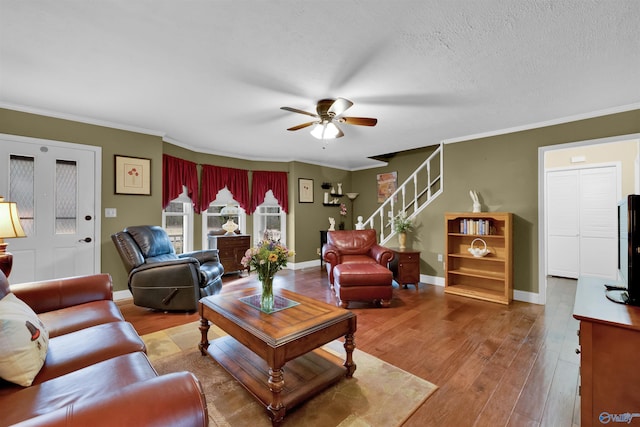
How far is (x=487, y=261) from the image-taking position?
161 inches

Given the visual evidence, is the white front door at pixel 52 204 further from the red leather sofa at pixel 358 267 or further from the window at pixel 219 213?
the red leather sofa at pixel 358 267

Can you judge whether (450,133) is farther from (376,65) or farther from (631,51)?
(376,65)

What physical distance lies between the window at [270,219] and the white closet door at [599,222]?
544 cm

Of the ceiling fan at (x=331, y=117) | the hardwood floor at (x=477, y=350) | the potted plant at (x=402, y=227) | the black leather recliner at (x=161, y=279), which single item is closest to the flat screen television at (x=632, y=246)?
the hardwood floor at (x=477, y=350)

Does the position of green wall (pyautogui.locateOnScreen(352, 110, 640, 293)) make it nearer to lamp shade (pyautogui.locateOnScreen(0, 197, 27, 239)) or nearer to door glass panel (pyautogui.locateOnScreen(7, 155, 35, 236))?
lamp shade (pyautogui.locateOnScreen(0, 197, 27, 239))

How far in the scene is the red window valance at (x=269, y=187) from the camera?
574 centimetres

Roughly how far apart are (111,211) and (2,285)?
2.39 meters

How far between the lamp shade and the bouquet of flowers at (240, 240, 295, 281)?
203cm

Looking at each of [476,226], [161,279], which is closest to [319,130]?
[161,279]

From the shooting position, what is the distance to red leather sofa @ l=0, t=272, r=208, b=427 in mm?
774

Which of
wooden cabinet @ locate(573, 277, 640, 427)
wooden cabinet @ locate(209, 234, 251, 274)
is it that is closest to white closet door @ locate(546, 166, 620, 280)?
wooden cabinet @ locate(573, 277, 640, 427)

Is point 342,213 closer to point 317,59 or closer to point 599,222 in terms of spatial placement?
point 599,222

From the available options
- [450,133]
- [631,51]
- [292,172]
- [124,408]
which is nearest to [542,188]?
[450,133]

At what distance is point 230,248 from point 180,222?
98 cm
